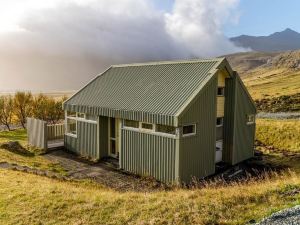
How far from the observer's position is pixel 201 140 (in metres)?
17.1

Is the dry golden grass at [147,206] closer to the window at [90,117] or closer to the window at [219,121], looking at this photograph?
the window at [219,121]

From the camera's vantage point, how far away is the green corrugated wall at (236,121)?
19.7 metres

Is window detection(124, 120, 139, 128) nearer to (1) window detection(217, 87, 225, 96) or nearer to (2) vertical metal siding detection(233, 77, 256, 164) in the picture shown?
(1) window detection(217, 87, 225, 96)

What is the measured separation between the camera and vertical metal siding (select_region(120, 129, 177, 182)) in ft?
52.1

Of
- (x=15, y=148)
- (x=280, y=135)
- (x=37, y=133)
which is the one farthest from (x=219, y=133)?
(x=15, y=148)

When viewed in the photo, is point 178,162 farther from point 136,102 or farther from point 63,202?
point 63,202

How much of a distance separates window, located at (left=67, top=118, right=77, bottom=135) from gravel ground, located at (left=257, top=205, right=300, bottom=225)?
1744cm

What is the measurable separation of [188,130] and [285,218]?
29.3ft

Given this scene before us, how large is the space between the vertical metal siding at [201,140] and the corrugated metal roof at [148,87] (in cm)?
60

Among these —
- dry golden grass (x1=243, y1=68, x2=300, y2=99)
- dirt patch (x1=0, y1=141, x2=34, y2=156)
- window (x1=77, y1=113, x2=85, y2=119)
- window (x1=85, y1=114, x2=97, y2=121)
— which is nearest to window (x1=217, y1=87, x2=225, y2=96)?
window (x1=85, y1=114, x2=97, y2=121)

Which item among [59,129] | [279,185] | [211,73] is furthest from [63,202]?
[59,129]

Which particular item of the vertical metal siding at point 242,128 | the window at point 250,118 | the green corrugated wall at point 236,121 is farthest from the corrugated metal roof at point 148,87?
the window at point 250,118

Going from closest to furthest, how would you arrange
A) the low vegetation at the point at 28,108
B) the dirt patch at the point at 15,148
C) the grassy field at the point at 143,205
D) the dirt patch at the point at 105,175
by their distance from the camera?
the grassy field at the point at 143,205 → the dirt patch at the point at 105,175 → the dirt patch at the point at 15,148 → the low vegetation at the point at 28,108

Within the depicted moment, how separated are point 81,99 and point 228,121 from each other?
10124mm
